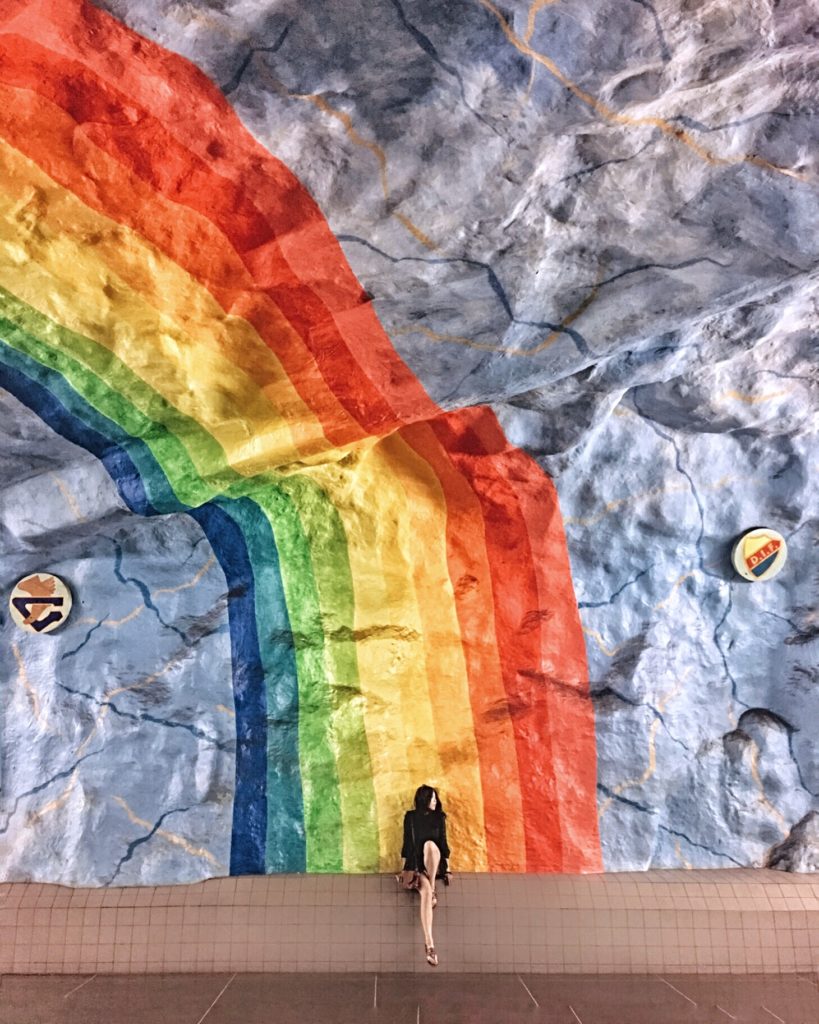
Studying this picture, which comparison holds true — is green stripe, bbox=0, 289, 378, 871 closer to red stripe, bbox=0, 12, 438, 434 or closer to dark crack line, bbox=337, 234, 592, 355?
red stripe, bbox=0, 12, 438, 434

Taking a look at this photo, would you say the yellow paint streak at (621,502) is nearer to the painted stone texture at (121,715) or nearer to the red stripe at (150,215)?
the red stripe at (150,215)

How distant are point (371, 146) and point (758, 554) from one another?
6.70 ft

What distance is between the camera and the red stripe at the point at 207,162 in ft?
6.23

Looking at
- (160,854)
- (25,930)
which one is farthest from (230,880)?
(25,930)

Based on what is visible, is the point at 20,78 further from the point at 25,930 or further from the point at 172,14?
the point at 25,930

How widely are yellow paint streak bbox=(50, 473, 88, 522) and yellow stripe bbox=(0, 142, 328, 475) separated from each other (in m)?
0.56

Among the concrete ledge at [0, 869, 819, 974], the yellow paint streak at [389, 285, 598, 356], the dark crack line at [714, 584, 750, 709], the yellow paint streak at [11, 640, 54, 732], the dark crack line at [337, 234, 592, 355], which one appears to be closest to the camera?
the dark crack line at [337, 234, 592, 355]

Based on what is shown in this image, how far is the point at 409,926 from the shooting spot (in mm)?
2828

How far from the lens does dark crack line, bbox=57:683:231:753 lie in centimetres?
292

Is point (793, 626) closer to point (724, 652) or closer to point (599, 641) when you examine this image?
point (724, 652)

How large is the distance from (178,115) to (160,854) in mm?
2361

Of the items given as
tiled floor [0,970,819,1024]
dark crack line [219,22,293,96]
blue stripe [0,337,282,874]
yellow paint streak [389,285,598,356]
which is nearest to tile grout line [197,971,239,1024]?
tiled floor [0,970,819,1024]

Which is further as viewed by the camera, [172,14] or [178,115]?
[178,115]

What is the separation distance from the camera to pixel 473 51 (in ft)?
6.19
